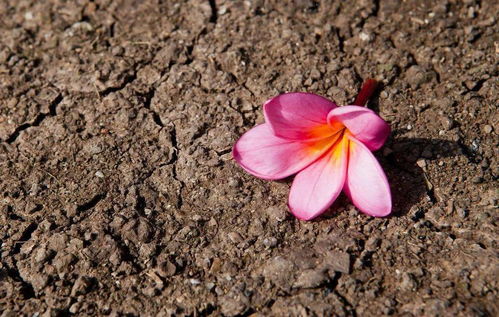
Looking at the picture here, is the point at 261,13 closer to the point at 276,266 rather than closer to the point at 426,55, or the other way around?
the point at 426,55

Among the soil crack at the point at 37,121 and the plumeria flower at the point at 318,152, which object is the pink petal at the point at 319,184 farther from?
the soil crack at the point at 37,121

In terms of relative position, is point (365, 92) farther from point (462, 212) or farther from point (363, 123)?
point (462, 212)

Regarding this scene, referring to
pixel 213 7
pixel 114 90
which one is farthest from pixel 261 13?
pixel 114 90

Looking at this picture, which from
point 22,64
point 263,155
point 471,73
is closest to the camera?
point 263,155

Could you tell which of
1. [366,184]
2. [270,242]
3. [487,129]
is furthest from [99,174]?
[487,129]

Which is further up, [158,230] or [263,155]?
[263,155]

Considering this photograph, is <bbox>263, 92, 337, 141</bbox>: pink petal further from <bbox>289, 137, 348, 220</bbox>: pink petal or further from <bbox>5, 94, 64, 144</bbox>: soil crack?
<bbox>5, 94, 64, 144</bbox>: soil crack

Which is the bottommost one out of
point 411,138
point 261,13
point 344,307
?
point 344,307
